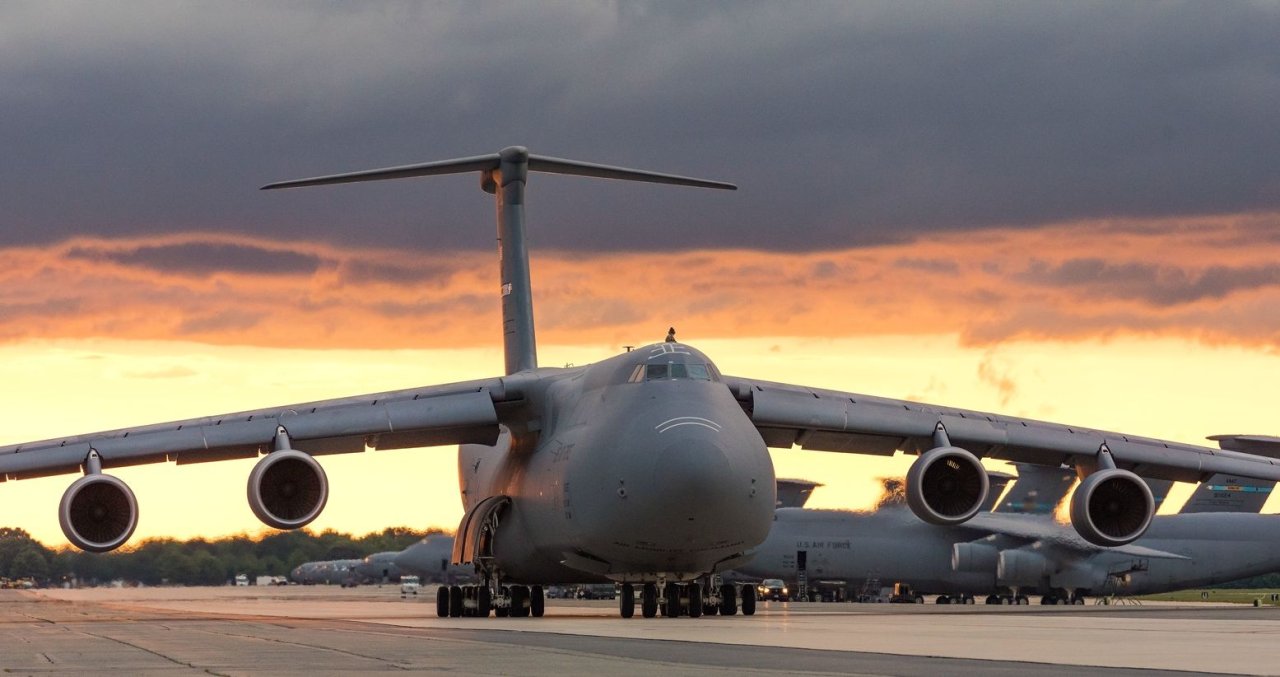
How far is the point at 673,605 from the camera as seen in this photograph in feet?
80.1

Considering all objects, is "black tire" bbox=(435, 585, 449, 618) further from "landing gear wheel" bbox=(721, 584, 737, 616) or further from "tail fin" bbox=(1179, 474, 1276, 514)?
"tail fin" bbox=(1179, 474, 1276, 514)

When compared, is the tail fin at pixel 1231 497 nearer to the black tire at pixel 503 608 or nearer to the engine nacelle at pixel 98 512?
the black tire at pixel 503 608

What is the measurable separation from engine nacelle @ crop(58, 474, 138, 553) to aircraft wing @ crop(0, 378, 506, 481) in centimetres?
67

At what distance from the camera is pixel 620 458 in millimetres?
22266

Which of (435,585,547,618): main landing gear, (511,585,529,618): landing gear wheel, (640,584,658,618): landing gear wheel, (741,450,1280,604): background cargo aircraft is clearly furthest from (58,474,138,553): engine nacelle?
(741,450,1280,604): background cargo aircraft

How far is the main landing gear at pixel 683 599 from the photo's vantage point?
24406mm

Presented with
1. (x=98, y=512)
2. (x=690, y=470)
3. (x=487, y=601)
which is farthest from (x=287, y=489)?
(x=690, y=470)

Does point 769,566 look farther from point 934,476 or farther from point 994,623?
point 994,623

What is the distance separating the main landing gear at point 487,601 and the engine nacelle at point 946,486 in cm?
616

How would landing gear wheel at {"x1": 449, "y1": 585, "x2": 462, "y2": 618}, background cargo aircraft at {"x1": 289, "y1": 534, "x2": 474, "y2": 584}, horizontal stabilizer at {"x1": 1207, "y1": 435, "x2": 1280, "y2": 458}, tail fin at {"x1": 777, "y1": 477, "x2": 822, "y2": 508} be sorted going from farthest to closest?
background cargo aircraft at {"x1": 289, "y1": 534, "x2": 474, "y2": 584} < tail fin at {"x1": 777, "y1": 477, "x2": 822, "y2": 508} < horizontal stabilizer at {"x1": 1207, "y1": 435, "x2": 1280, "y2": 458} < landing gear wheel at {"x1": 449, "y1": 585, "x2": 462, "y2": 618}

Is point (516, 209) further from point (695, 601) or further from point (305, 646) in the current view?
point (305, 646)

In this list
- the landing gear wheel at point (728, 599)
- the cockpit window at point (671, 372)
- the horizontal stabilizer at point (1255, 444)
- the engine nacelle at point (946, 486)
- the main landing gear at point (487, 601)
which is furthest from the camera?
the horizontal stabilizer at point (1255, 444)

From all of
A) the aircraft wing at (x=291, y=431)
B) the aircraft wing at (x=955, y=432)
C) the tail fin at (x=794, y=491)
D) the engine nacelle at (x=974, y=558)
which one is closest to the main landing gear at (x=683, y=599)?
the aircraft wing at (x=955, y=432)

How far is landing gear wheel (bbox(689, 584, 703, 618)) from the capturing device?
24250 millimetres
